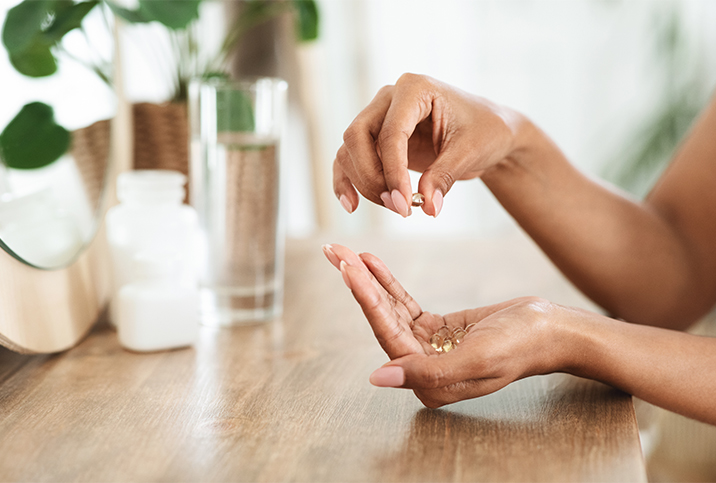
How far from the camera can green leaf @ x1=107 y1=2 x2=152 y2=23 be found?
0.82 meters

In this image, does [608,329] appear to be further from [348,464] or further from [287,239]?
[287,239]

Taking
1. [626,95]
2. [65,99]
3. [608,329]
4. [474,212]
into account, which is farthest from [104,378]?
[626,95]

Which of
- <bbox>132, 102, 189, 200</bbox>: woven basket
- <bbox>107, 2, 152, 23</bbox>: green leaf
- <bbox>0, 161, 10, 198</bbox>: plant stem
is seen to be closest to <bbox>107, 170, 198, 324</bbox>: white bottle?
<bbox>0, 161, 10, 198</bbox>: plant stem

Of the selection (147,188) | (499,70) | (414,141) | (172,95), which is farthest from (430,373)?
(499,70)

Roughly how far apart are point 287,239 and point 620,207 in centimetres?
71

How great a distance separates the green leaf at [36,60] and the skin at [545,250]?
1.10 feet

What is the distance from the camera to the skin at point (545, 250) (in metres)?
0.53

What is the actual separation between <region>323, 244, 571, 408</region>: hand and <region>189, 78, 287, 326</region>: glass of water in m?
0.26

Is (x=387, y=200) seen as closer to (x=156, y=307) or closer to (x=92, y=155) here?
(x=156, y=307)

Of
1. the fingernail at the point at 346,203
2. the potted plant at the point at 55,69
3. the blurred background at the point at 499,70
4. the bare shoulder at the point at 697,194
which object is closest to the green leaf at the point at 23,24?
the potted plant at the point at 55,69

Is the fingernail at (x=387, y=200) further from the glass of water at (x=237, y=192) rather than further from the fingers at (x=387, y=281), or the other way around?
the glass of water at (x=237, y=192)

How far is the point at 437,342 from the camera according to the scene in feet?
1.91

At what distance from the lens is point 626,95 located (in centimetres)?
241

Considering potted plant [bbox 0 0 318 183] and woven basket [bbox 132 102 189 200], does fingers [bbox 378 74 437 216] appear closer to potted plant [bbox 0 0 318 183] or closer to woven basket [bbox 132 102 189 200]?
potted plant [bbox 0 0 318 183]
